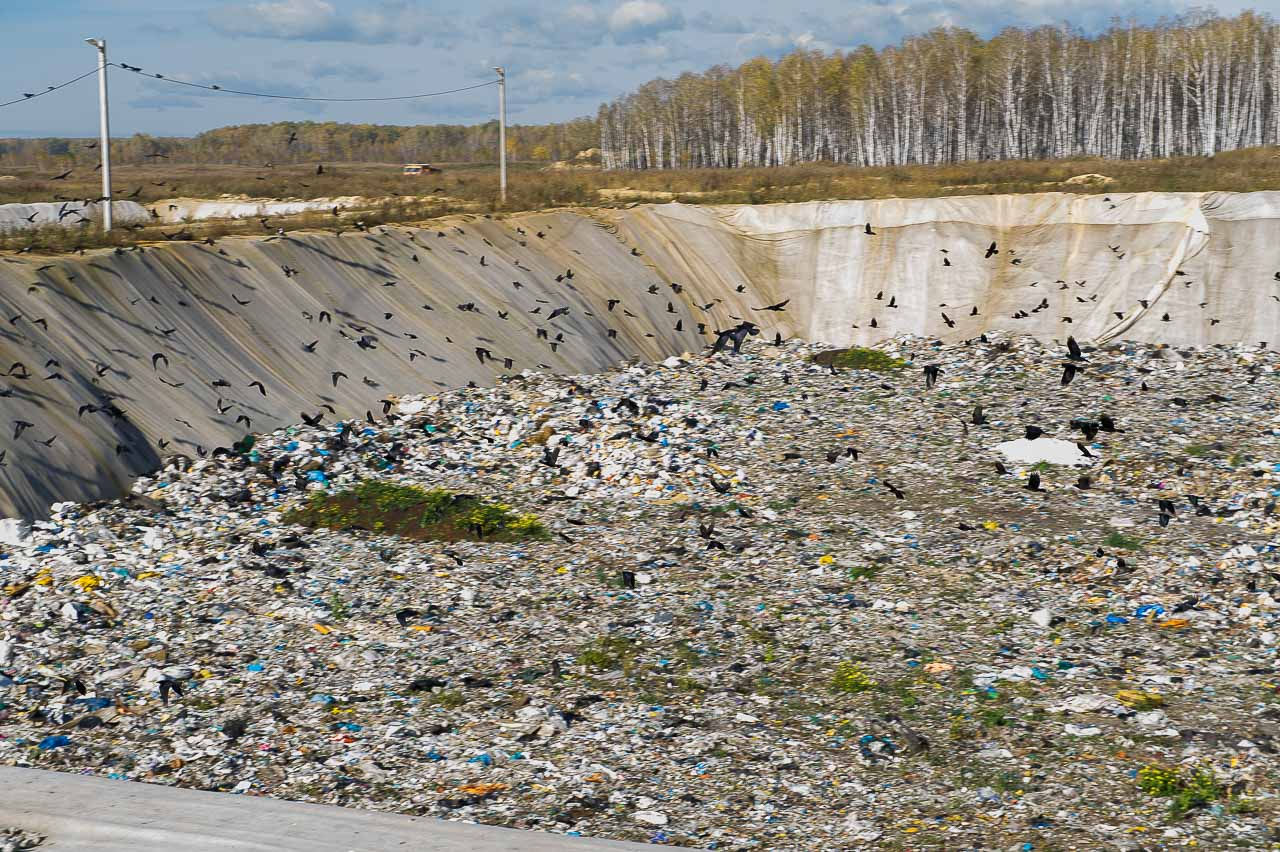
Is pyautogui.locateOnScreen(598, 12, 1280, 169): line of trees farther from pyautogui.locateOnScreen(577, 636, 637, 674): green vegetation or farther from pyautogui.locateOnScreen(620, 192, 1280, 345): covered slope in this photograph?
pyautogui.locateOnScreen(577, 636, 637, 674): green vegetation

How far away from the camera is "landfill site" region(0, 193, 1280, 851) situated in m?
7.45

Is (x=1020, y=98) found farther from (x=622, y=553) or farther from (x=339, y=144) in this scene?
(x=339, y=144)

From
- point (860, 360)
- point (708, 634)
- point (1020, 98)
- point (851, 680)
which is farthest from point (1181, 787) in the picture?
point (1020, 98)

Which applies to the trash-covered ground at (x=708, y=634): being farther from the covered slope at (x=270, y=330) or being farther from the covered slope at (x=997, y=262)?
the covered slope at (x=997, y=262)

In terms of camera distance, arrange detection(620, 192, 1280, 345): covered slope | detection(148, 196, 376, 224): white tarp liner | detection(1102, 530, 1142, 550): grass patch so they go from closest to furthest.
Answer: detection(1102, 530, 1142, 550): grass patch → detection(620, 192, 1280, 345): covered slope → detection(148, 196, 376, 224): white tarp liner

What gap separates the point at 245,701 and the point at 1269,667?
787 cm

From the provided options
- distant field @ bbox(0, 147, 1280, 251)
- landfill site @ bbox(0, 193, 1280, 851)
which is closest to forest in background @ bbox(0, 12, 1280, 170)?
distant field @ bbox(0, 147, 1280, 251)

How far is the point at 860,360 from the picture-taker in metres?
22.0

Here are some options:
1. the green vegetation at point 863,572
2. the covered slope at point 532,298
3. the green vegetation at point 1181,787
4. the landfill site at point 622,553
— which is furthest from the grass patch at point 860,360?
the green vegetation at point 1181,787

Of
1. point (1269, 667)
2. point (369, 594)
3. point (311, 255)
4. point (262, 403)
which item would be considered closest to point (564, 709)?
point (369, 594)

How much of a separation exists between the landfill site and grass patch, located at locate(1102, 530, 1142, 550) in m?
0.06

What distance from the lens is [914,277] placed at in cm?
2616

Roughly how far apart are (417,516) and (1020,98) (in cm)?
4784

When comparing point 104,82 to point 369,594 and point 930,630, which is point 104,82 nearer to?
point 369,594
